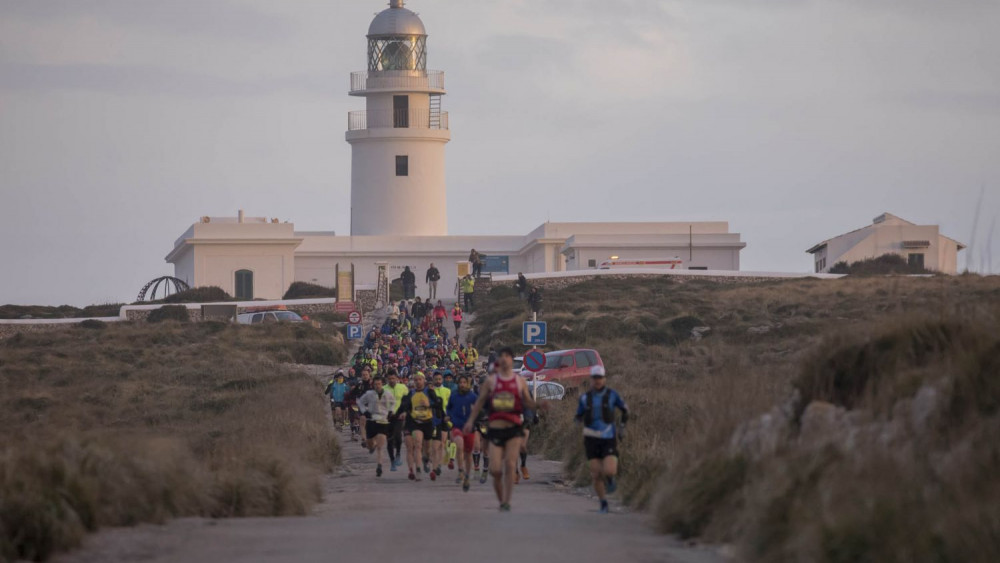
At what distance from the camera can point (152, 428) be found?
1034 inches

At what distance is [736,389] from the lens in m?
14.4

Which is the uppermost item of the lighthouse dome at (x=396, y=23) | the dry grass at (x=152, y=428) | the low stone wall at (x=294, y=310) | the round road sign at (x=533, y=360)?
the lighthouse dome at (x=396, y=23)

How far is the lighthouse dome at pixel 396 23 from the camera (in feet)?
236

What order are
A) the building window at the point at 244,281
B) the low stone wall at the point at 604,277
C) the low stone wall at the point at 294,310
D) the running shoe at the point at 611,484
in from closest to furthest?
the running shoe at the point at 611,484 < the low stone wall at the point at 294,310 < the low stone wall at the point at 604,277 < the building window at the point at 244,281

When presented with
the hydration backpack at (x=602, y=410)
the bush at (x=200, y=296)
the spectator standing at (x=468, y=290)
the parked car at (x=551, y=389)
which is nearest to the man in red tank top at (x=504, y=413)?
the hydration backpack at (x=602, y=410)

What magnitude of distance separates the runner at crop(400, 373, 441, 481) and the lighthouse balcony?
50756mm

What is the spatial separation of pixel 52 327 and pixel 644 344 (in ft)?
78.3

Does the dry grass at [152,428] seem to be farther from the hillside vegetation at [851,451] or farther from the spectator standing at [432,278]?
the spectator standing at [432,278]

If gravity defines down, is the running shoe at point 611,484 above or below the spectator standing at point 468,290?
below

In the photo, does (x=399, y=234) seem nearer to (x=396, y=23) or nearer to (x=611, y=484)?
(x=396, y=23)

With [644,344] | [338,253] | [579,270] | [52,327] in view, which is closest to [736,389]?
[644,344]

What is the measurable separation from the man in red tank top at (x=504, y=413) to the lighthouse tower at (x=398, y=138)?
55.8 metres

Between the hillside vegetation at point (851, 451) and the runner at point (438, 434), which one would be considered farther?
the runner at point (438, 434)

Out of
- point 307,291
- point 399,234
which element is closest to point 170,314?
point 307,291
